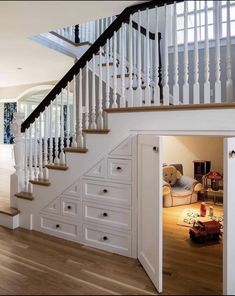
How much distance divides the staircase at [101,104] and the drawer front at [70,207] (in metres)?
0.12

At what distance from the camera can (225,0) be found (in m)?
1.03

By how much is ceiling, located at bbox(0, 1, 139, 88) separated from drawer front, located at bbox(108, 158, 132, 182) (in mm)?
1232

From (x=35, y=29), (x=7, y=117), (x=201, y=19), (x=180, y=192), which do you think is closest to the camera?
(x=201, y=19)

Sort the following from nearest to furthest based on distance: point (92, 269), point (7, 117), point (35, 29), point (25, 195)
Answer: point (92, 269), point (35, 29), point (25, 195), point (7, 117)

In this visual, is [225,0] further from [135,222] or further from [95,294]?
[135,222]

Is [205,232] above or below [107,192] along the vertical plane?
below

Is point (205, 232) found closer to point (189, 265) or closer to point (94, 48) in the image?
point (189, 265)

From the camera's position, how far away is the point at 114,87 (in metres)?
2.46

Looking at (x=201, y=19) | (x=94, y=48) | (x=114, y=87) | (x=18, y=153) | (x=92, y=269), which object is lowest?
(x=92, y=269)

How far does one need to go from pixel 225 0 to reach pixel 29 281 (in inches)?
84.6

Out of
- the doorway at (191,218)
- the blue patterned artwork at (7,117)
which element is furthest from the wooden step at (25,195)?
the blue patterned artwork at (7,117)

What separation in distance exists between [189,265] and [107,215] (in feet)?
2.74

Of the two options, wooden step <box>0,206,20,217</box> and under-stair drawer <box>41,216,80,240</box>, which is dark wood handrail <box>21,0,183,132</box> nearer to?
wooden step <box>0,206,20,217</box>

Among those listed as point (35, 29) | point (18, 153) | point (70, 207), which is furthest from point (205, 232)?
point (35, 29)
